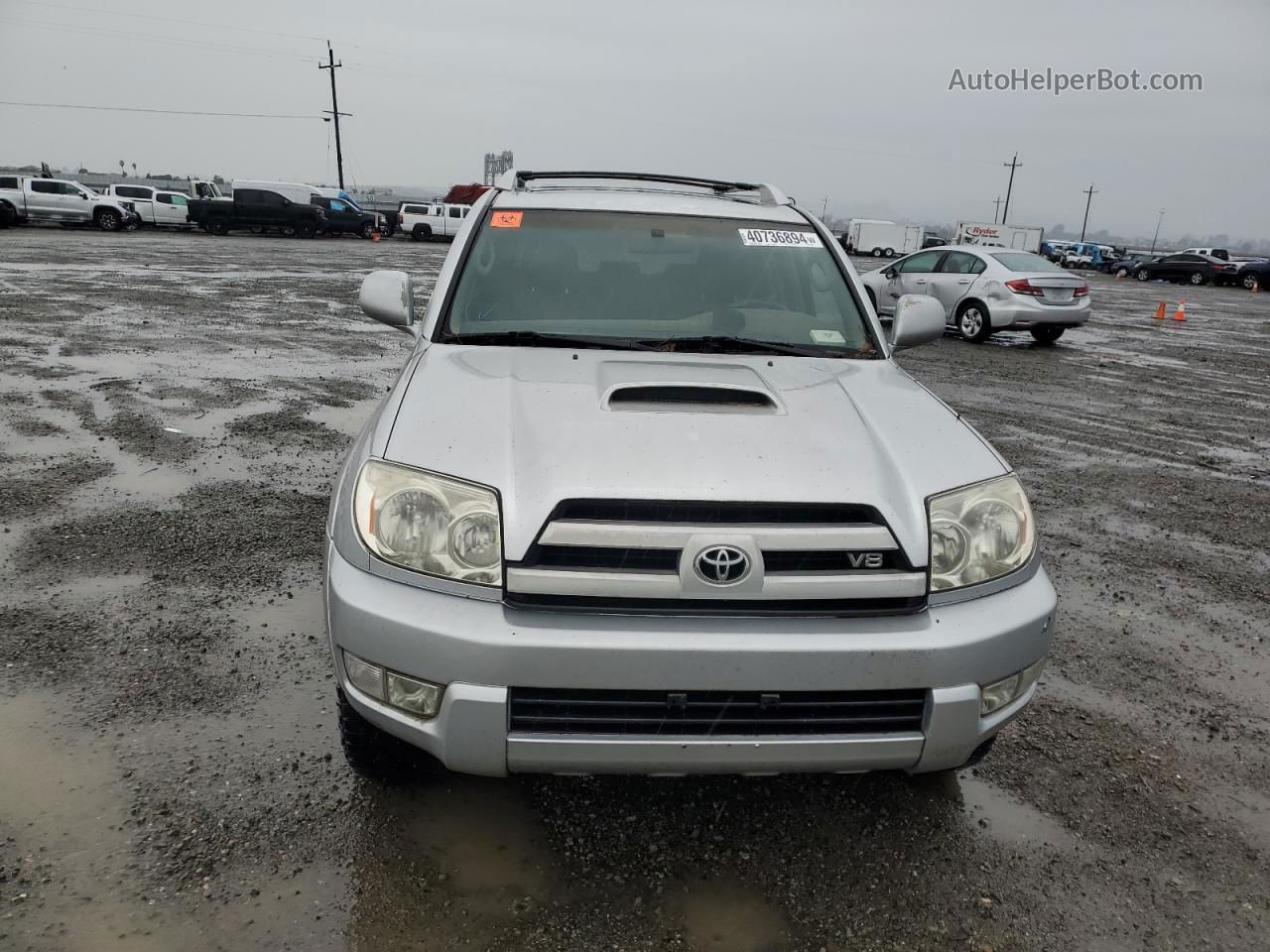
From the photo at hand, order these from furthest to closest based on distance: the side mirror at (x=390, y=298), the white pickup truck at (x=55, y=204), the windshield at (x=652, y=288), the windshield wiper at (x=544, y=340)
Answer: the white pickup truck at (x=55, y=204), the side mirror at (x=390, y=298), the windshield at (x=652, y=288), the windshield wiper at (x=544, y=340)

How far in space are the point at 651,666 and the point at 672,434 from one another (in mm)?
656

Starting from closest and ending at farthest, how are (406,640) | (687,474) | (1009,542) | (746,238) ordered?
(406,640) → (687,474) → (1009,542) → (746,238)

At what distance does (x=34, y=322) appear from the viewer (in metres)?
10.7

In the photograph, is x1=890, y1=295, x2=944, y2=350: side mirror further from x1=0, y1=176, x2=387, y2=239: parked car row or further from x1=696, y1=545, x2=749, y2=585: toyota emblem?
x1=0, y1=176, x2=387, y2=239: parked car row

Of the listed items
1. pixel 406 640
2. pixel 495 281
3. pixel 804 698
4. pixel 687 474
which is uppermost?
pixel 495 281

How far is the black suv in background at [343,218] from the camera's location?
121 feet

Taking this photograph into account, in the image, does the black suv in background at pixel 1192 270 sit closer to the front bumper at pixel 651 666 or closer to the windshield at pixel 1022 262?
the windshield at pixel 1022 262

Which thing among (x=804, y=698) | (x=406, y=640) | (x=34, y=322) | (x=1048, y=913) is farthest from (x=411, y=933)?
(x=34, y=322)

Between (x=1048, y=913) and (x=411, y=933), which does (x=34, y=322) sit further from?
(x=1048, y=913)

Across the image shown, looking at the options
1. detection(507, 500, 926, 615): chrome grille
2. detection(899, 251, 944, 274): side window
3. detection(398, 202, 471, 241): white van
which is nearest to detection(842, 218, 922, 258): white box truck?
detection(398, 202, 471, 241): white van

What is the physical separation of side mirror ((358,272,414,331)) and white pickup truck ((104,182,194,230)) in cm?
3592

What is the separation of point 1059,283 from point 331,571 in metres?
13.4

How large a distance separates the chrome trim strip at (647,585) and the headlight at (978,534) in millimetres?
299

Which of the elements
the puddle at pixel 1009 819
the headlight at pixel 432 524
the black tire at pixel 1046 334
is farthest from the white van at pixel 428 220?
the puddle at pixel 1009 819
